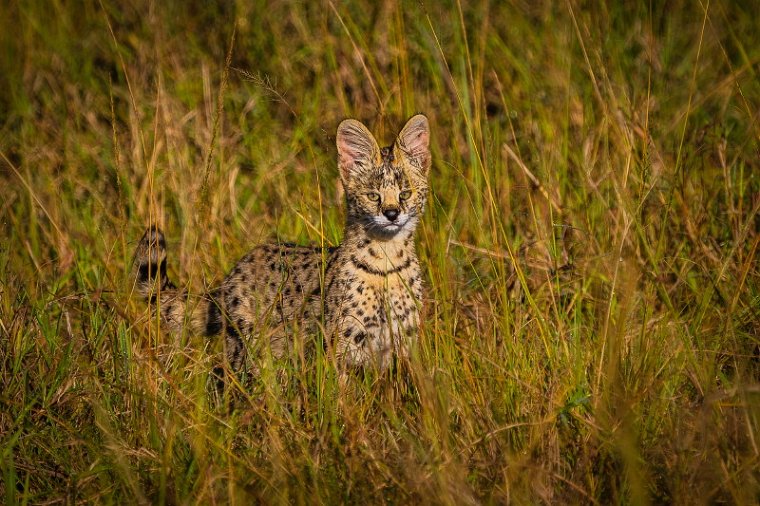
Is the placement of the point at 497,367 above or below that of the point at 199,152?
below

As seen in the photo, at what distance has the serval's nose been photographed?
454 cm

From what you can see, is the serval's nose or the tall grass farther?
the serval's nose

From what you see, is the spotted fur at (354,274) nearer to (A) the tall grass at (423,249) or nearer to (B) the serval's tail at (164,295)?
(B) the serval's tail at (164,295)

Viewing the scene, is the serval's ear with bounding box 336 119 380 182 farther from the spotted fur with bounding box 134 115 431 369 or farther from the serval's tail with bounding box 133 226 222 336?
the serval's tail with bounding box 133 226 222 336

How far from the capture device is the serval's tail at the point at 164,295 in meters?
4.48

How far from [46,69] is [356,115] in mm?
2317

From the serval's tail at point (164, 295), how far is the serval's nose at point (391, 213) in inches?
32.9

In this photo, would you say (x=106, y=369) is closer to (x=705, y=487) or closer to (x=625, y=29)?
(x=705, y=487)

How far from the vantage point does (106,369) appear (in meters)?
3.97

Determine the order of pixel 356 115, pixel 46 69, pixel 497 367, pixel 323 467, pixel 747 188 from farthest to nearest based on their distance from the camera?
pixel 46 69 → pixel 356 115 → pixel 747 188 → pixel 497 367 → pixel 323 467

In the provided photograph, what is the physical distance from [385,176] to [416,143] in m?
0.28

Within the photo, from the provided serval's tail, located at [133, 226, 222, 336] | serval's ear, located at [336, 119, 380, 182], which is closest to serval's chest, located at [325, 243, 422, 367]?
serval's ear, located at [336, 119, 380, 182]

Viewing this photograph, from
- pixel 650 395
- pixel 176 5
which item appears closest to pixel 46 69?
pixel 176 5

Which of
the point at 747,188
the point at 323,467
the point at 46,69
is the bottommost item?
the point at 323,467
